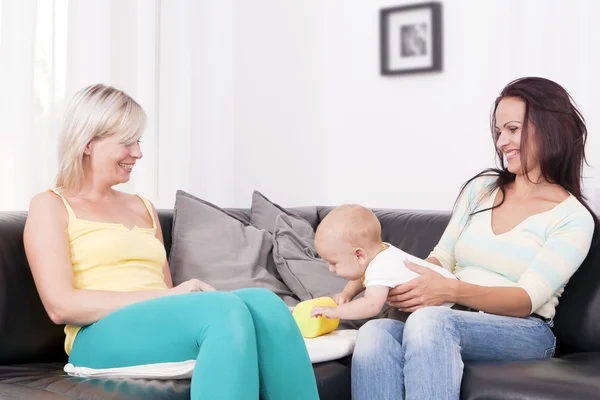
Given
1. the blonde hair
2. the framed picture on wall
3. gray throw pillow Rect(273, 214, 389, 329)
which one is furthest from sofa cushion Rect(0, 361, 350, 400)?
the framed picture on wall

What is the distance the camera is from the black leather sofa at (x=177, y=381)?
5.51 ft

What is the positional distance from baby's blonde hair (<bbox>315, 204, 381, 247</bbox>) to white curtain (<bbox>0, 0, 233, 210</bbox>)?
1153mm

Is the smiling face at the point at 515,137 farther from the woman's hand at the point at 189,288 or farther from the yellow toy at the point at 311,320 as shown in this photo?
the woman's hand at the point at 189,288

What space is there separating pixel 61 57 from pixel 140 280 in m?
1.09

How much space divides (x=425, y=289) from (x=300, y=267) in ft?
2.18

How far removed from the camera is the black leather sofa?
1.68m

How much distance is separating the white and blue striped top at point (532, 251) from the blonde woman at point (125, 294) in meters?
0.72

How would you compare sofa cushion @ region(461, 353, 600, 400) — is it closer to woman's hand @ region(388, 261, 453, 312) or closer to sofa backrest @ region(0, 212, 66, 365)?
woman's hand @ region(388, 261, 453, 312)

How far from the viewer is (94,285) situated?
197 centimetres

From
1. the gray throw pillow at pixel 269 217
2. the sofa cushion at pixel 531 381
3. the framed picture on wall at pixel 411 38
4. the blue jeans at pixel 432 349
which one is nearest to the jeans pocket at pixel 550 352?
the blue jeans at pixel 432 349

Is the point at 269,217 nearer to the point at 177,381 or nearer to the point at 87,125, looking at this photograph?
the point at 87,125

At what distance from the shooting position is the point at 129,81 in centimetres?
312

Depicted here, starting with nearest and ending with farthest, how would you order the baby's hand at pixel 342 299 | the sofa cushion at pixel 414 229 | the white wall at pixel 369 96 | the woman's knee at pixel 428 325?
1. the woman's knee at pixel 428 325
2. the baby's hand at pixel 342 299
3. the sofa cushion at pixel 414 229
4. the white wall at pixel 369 96

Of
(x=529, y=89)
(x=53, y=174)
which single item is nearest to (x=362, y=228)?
(x=529, y=89)
